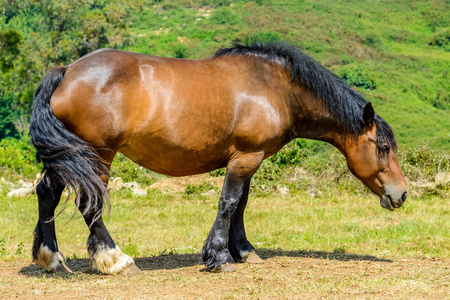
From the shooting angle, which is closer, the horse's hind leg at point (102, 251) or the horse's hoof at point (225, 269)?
the horse's hind leg at point (102, 251)

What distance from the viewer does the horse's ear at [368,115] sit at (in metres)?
5.83

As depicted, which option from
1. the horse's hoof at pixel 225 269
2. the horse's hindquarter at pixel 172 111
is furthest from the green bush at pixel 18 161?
the horse's hoof at pixel 225 269

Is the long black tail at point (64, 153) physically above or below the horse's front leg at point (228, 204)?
above

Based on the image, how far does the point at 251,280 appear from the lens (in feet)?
16.6

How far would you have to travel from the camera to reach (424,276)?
5.19 m

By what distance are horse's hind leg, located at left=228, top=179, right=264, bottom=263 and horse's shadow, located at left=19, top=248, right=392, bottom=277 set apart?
0.35 m

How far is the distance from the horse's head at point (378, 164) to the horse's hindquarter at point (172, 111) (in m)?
1.03

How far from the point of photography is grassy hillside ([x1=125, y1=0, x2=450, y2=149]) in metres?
38.0

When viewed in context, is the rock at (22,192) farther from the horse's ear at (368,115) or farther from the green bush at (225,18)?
the green bush at (225,18)

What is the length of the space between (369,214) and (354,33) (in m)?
46.5

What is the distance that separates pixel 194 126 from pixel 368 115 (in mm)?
1984

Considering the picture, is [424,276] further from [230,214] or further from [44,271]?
[44,271]

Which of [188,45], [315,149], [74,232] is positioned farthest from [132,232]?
[188,45]

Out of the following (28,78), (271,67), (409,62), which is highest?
(271,67)
